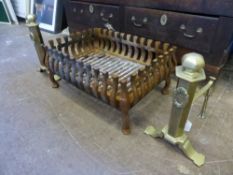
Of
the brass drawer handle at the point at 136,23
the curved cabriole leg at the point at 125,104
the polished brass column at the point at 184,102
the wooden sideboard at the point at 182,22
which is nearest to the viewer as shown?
the polished brass column at the point at 184,102

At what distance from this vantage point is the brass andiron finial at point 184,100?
55 cm

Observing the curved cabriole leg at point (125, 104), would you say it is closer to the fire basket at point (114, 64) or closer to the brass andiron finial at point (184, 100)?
→ the fire basket at point (114, 64)

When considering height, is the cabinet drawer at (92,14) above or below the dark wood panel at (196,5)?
below

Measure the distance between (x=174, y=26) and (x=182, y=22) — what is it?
0.17 ft

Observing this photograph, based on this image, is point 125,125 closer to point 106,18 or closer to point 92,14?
point 106,18

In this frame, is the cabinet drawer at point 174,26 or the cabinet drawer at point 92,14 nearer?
the cabinet drawer at point 174,26

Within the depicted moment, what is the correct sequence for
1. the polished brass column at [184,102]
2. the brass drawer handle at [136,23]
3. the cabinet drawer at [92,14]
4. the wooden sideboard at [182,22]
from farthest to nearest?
the cabinet drawer at [92,14]
the brass drawer handle at [136,23]
the wooden sideboard at [182,22]
the polished brass column at [184,102]

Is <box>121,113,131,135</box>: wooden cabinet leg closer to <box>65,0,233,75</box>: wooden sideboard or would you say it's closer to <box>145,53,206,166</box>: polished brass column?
<box>145,53,206,166</box>: polished brass column

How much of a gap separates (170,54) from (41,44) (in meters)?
0.80

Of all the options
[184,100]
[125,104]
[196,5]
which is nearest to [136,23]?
[196,5]

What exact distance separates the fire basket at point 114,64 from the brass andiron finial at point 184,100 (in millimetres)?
185

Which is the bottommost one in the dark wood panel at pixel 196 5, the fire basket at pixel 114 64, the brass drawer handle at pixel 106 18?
the fire basket at pixel 114 64

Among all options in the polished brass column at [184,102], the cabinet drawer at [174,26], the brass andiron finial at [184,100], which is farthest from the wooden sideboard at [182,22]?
the polished brass column at [184,102]

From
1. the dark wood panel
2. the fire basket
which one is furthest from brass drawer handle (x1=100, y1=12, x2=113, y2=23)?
the dark wood panel
